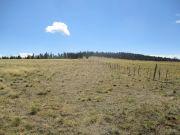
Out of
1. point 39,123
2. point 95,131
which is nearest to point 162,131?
point 95,131

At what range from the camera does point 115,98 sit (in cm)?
1628

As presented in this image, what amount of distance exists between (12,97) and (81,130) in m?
7.56

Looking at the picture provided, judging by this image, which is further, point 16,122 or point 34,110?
point 34,110

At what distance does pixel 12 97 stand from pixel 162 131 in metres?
9.44

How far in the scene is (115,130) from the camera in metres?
9.70

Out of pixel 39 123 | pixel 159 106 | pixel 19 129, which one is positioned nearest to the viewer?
pixel 19 129

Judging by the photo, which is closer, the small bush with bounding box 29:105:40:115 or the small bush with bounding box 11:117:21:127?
the small bush with bounding box 11:117:21:127

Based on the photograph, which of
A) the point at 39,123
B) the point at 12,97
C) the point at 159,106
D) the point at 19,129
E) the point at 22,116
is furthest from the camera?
the point at 12,97

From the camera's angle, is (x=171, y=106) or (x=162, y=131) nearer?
(x=162, y=131)

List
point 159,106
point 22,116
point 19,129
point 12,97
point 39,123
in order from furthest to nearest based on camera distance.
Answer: point 12,97
point 159,106
point 22,116
point 39,123
point 19,129

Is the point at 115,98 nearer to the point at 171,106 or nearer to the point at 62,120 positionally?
the point at 171,106

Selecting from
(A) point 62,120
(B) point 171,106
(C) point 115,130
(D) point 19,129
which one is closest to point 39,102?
(A) point 62,120

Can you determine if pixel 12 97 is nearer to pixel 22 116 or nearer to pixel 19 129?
pixel 22 116

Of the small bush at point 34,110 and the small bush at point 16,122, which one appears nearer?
the small bush at point 16,122
